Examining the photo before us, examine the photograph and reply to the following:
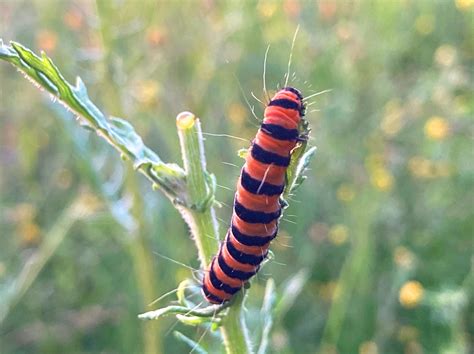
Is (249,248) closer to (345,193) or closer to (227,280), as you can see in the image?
(227,280)

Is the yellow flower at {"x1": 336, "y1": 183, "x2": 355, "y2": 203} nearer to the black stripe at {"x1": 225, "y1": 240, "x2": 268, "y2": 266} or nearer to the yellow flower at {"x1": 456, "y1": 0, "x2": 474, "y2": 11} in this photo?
the yellow flower at {"x1": 456, "y1": 0, "x2": 474, "y2": 11}

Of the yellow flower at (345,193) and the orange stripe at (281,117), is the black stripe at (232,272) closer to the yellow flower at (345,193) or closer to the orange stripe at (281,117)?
the orange stripe at (281,117)

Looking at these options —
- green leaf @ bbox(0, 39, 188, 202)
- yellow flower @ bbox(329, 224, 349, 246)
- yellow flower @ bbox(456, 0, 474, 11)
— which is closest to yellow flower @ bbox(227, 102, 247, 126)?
yellow flower @ bbox(329, 224, 349, 246)

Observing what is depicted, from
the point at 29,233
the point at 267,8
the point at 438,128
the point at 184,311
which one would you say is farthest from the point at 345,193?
the point at 184,311

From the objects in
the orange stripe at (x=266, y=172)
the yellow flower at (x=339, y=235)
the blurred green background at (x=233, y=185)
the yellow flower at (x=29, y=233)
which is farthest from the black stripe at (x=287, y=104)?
the yellow flower at (x=29, y=233)

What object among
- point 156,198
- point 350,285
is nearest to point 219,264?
point 350,285

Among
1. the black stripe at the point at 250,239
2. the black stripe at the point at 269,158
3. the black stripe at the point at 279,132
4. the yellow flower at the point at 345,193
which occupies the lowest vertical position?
the yellow flower at the point at 345,193
